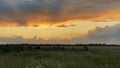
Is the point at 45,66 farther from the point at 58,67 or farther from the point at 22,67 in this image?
the point at 22,67

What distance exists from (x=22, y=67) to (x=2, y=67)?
1.86 metres

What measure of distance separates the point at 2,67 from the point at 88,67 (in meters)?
6.36

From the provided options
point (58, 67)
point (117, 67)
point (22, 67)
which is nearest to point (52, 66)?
point (58, 67)

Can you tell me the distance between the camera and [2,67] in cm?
2217

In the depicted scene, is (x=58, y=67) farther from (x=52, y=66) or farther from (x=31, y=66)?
(x=31, y=66)

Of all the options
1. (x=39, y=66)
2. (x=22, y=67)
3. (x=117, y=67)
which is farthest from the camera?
(x=117, y=67)

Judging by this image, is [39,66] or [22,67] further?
[22,67]

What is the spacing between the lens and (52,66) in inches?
750

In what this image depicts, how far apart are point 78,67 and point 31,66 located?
15.2 ft

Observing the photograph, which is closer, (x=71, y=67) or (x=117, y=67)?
(x=71, y=67)

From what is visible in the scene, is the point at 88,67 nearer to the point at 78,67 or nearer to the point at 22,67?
the point at 78,67

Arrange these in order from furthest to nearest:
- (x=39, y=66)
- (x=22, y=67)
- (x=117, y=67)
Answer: (x=117, y=67) → (x=22, y=67) → (x=39, y=66)

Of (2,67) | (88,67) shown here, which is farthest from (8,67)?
(88,67)

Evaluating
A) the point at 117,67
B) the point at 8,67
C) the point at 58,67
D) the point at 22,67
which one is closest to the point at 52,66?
the point at 58,67
